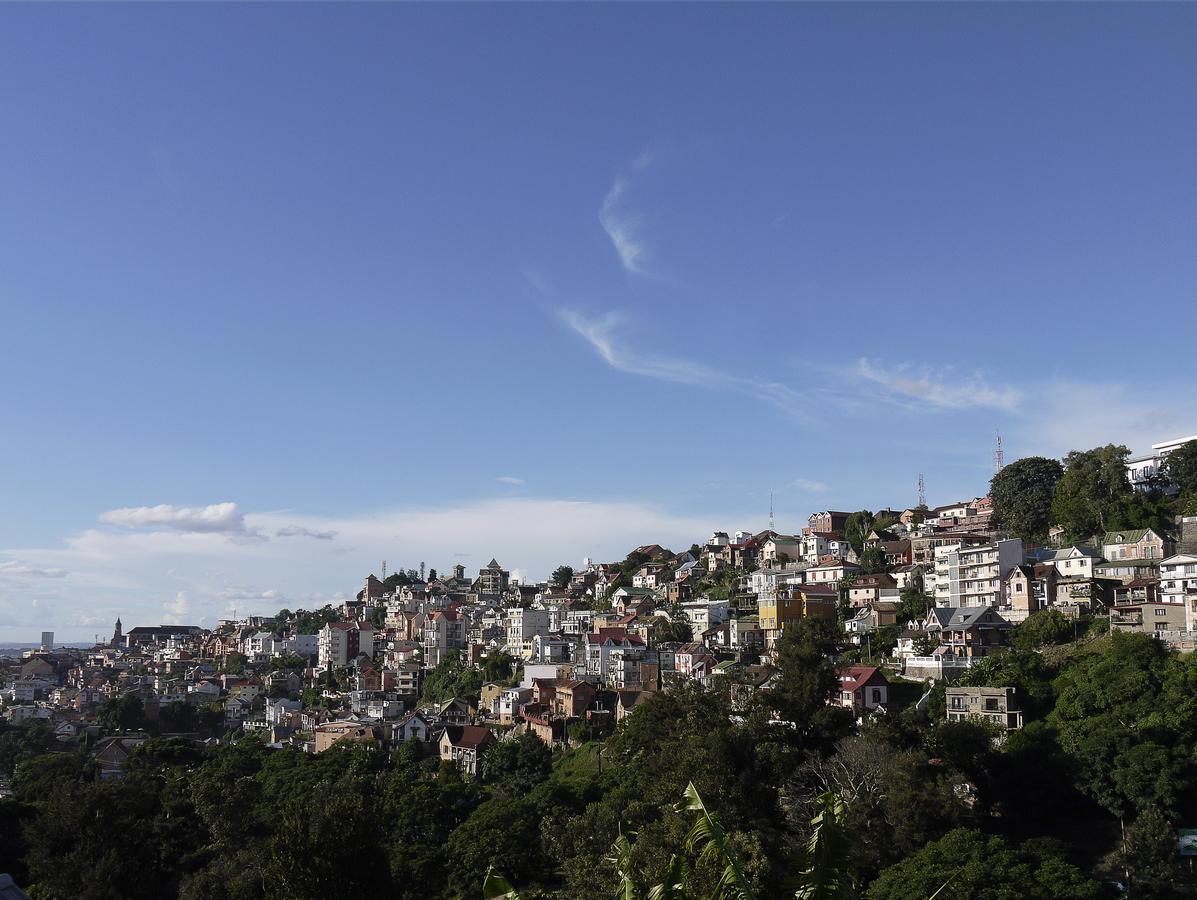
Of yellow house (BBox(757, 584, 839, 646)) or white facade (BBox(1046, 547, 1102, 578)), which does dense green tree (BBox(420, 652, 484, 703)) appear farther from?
white facade (BBox(1046, 547, 1102, 578))

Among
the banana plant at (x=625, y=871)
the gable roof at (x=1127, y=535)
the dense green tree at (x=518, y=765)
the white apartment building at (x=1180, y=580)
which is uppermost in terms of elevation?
the gable roof at (x=1127, y=535)

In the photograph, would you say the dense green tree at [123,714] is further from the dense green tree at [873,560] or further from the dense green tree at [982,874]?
the dense green tree at [982,874]

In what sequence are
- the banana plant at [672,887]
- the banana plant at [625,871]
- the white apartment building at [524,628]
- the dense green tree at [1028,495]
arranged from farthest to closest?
the white apartment building at [524,628] → the dense green tree at [1028,495] → the banana plant at [625,871] → the banana plant at [672,887]

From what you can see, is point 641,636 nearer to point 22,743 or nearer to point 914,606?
point 914,606

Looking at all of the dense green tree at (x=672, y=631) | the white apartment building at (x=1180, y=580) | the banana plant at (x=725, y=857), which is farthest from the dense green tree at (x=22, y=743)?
the banana plant at (x=725, y=857)

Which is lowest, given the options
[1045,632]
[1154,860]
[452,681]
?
[452,681]

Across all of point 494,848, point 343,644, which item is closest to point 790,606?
point 494,848

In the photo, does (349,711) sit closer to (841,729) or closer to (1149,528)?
(841,729)
